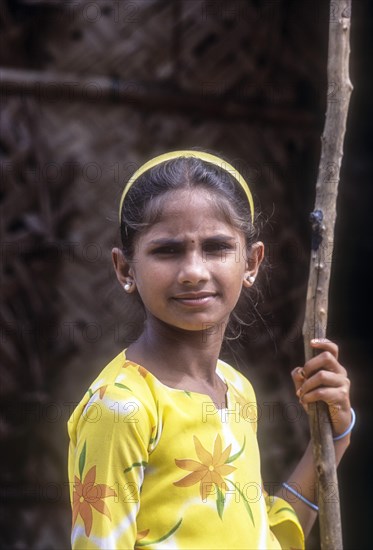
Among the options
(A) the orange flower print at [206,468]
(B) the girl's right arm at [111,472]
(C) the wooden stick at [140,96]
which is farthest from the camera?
(C) the wooden stick at [140,96]

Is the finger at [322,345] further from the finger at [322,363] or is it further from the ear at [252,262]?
the ear at [252,262]

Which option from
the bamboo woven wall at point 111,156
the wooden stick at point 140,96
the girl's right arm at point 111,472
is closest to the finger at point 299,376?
the girl's right arm at point 111,472

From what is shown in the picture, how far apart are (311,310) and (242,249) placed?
17 centimetres

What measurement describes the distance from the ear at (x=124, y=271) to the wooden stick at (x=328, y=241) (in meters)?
0.32

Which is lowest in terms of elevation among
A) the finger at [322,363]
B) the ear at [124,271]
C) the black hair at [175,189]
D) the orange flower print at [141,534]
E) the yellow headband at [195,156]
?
the orange flower print at [141,534]

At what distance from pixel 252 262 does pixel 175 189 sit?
0.79ft

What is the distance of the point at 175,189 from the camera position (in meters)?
1.36

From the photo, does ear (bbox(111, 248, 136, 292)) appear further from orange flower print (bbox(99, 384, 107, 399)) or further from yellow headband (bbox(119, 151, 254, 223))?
orange flower print (bbox(99, 384, 107, 399))

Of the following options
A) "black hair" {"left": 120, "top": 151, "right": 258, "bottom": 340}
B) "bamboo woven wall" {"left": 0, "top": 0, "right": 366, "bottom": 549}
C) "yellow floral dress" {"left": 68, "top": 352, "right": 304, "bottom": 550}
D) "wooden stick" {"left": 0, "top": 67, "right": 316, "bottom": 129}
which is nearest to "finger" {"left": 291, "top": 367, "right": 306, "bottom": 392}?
"yellow floral dress" {"left": 68, "top": 352, "right": 304, "bottom": 550}

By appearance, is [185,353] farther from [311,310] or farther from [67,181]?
[67,181]

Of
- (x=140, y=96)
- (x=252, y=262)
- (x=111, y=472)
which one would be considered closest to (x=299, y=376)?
(x=252, y=262)

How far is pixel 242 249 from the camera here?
4.66 feet

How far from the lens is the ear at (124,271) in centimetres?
143

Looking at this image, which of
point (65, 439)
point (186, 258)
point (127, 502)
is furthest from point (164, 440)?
point (65, 439)
